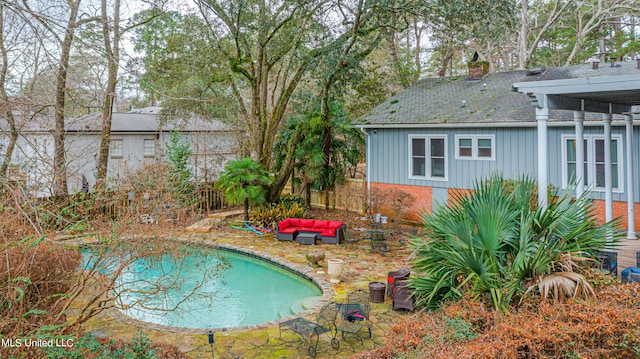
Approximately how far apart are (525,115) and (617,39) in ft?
61.4

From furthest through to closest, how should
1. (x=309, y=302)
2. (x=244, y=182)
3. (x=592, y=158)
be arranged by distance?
(x=244, y=182)
(x=592, y=158)
(x=309, y=302)

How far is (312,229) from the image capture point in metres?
15.2

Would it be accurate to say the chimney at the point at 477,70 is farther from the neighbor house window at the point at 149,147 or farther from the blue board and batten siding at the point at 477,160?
the neighbor house window at the point at 149,147

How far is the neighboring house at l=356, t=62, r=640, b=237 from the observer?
12.6 m

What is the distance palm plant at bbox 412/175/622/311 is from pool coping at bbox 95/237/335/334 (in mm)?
2805

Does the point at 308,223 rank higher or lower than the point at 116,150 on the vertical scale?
lower

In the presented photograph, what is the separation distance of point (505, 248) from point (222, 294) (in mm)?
6992

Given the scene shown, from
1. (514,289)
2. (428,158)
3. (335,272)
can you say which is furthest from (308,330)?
(428,158)

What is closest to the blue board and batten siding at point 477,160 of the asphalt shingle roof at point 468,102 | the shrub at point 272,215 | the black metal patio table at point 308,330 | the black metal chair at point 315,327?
the asphalt shingle roof at point 468,102

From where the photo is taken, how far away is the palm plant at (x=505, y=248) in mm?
5613

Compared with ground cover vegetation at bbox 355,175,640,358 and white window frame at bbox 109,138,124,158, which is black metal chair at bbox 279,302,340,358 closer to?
ground cover vegetation at bbox 355,175,640,358

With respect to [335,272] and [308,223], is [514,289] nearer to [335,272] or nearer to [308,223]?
[335,272]

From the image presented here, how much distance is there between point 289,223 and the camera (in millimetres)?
15609

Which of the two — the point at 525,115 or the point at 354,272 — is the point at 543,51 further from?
the point at 354,272
